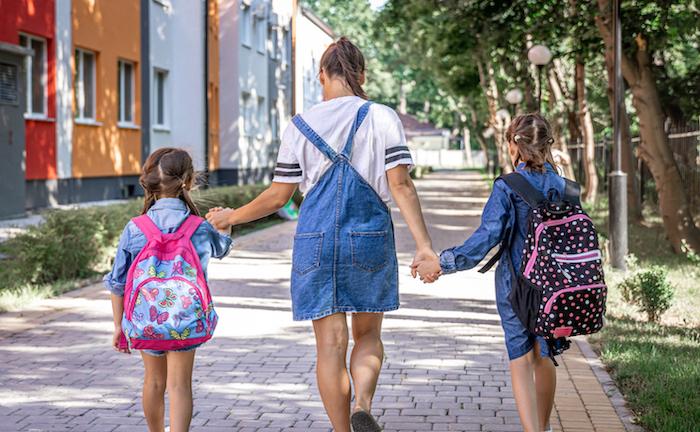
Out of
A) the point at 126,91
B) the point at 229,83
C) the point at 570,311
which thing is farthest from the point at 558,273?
the point at 229,83

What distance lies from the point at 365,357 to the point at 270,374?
2215mm

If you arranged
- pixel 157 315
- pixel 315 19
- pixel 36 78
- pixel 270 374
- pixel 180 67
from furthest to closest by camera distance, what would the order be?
pixel 315 19, pixel 180 67, pixel 36 78, pixel 270 374, pixel 157 315

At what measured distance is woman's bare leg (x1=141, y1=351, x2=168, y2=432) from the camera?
186 inches

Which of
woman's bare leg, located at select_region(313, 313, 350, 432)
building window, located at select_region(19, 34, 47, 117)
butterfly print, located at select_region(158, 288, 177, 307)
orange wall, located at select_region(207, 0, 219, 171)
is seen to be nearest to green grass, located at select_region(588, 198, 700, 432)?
woman's bare leg, located at select_region(313, 313, 350, 432)

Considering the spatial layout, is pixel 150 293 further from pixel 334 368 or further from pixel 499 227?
pixel 499 227

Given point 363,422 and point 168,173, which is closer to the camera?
point 168,173

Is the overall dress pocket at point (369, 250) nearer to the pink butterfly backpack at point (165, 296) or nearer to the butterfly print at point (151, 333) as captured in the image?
the pink butterfly backpack at point (165, 296)

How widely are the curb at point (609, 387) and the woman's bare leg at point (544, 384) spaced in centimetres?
64

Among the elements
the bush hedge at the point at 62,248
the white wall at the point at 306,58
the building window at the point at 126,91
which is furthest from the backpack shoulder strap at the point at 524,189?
the white wall at the point at 306,58

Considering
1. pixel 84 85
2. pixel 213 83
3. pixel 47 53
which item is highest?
pixel 213 83

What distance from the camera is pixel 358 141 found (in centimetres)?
473

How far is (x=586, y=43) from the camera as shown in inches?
753

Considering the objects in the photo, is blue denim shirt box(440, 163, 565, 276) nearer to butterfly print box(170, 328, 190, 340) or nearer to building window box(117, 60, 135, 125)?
butterfly print box(170, 328, 190, 340)

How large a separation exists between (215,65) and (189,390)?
29.7 metres
